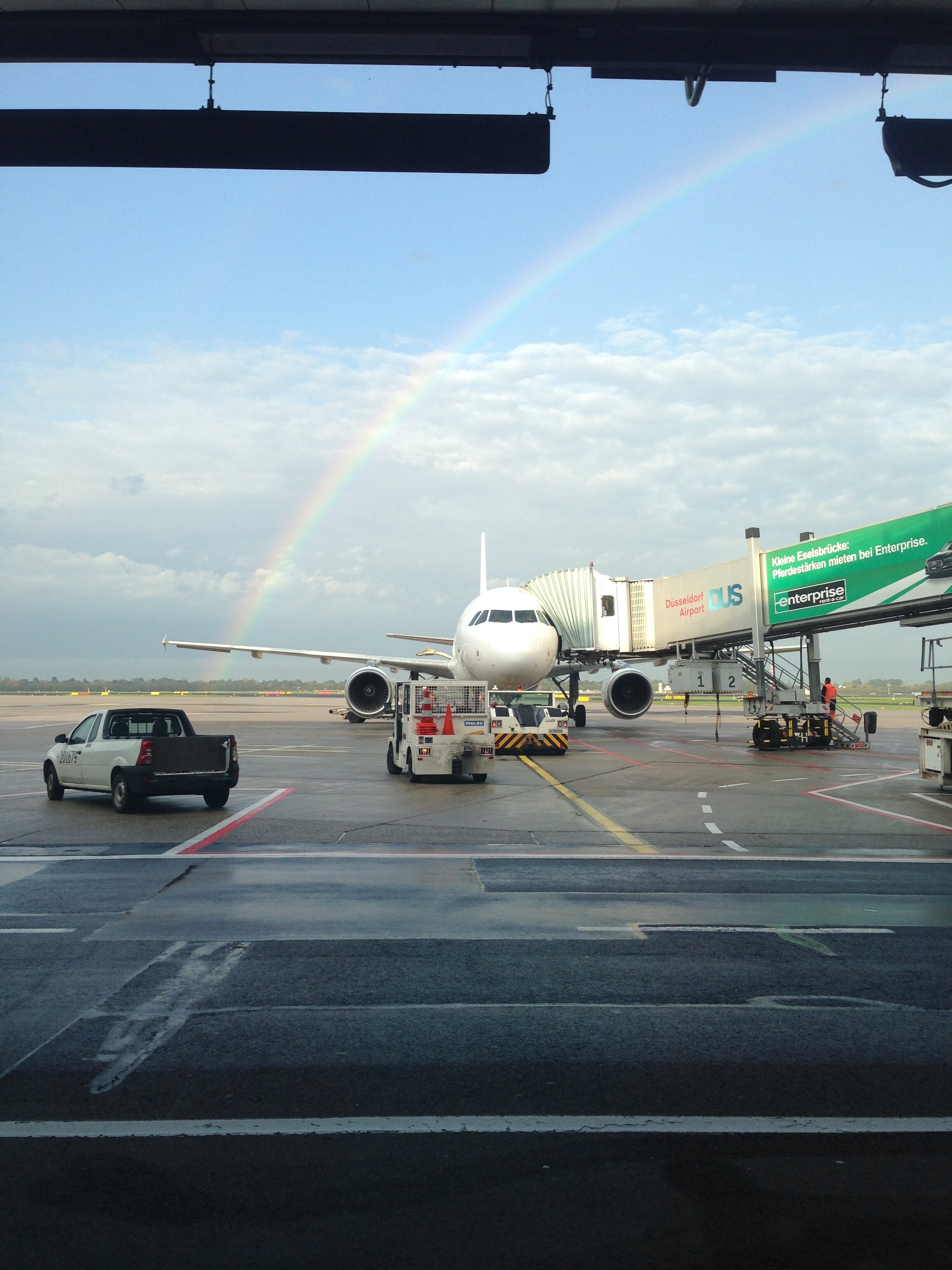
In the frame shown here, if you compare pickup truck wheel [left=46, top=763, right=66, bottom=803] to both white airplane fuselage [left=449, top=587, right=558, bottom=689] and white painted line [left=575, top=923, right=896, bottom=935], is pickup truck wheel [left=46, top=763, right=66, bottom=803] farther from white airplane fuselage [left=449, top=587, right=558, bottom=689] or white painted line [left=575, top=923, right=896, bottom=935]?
white airplane fuselage [left=449, top=587, right=558, bottom=689]

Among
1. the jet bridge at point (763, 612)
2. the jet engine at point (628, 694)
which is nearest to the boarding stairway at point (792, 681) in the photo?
the jet bridge at point (763, 612)

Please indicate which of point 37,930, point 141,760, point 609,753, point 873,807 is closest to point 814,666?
point 609,753

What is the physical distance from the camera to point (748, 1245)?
138 inches

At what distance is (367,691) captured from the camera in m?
41.6

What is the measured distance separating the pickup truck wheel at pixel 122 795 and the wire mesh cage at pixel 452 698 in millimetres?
6174

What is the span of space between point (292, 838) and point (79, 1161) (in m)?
9.74

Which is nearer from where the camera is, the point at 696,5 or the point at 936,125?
the point at 696,5

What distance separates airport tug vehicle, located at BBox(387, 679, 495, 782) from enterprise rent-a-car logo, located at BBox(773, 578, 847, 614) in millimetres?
13958

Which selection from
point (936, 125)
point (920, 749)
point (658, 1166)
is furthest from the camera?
point (920, 749)

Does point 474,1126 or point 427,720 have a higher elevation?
point 427,720

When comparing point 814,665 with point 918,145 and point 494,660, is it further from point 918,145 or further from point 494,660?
point 918,145

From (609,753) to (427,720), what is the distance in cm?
1083

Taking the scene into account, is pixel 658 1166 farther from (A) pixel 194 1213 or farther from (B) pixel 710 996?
(B) pixel 710 996

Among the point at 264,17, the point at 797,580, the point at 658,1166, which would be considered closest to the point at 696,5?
the point at 264,17
